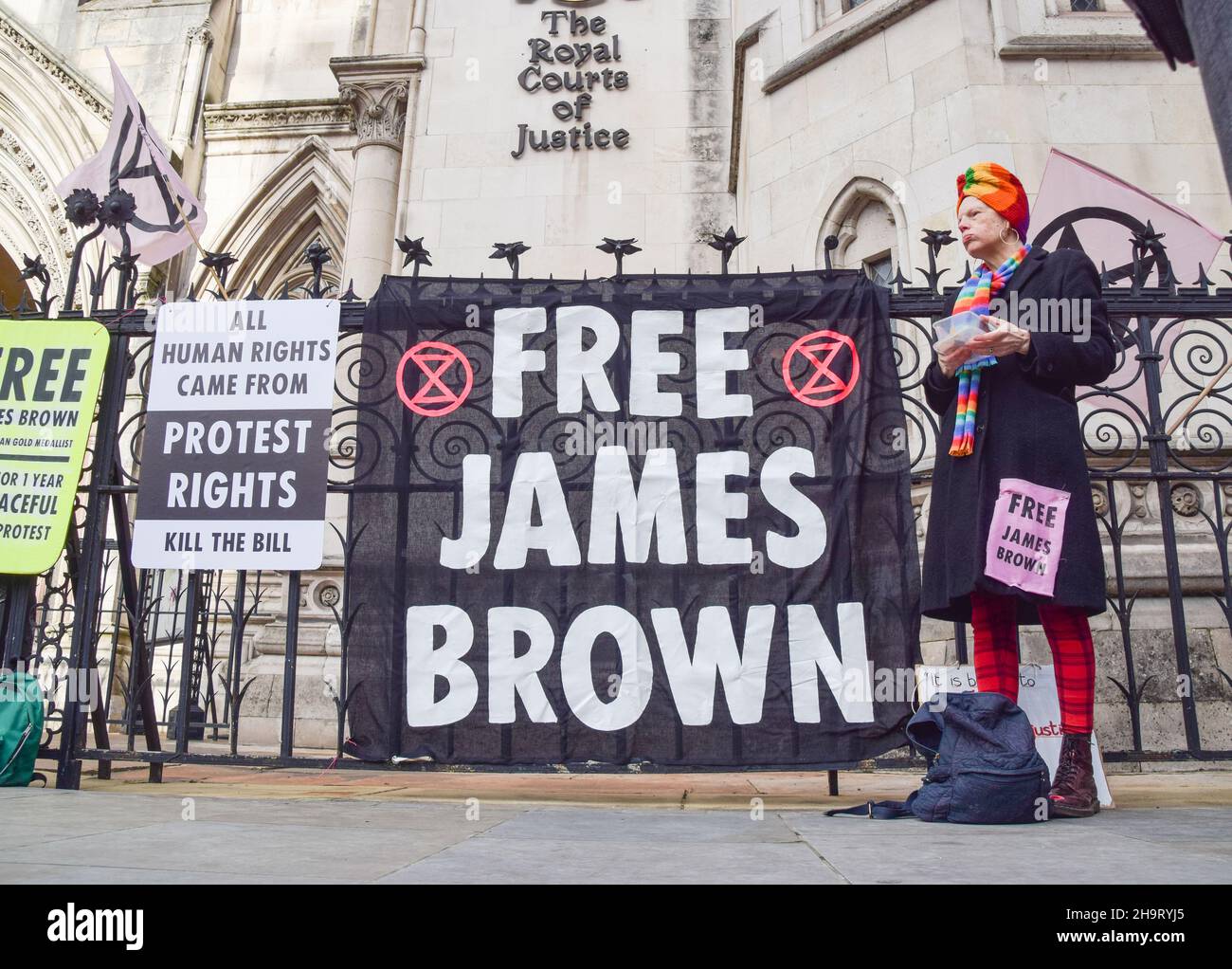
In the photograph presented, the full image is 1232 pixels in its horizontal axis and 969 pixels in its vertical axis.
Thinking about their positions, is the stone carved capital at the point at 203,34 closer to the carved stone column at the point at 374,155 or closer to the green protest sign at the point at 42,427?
the carved stone column at the point at 374,155

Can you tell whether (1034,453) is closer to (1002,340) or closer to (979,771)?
(1002,340)

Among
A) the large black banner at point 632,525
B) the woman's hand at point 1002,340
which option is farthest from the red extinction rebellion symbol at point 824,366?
the woman's hand at point 1002,340

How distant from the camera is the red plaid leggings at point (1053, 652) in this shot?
364 centimetres

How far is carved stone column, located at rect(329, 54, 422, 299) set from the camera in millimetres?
12547

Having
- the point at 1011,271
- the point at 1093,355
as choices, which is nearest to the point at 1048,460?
the point at 1093,355

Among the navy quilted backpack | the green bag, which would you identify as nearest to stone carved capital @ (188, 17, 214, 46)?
the green bag

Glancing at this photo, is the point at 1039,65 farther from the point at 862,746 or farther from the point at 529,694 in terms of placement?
the point at 529,694

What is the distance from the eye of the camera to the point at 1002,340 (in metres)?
3.62

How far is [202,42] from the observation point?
54.9ft

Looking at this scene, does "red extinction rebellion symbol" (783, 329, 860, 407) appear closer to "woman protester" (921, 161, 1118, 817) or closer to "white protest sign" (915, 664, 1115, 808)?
"woman protester" (921, 161, 1118, 817)

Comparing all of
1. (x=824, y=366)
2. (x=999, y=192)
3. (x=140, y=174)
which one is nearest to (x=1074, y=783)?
(x=824, y=366)

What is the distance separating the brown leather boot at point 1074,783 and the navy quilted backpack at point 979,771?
159 millimetres

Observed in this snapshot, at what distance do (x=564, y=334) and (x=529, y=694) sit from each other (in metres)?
2.00

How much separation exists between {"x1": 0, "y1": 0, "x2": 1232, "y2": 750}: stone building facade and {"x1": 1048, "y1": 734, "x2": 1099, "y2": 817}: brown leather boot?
2963 millimetres
